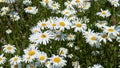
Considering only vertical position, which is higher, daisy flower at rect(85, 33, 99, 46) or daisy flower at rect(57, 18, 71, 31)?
daisy flower at rect(57, 18, 71, 31)

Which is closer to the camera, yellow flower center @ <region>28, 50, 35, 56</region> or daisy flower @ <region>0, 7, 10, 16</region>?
yellow flower center @ <region>28, 50, 35, 56</region>

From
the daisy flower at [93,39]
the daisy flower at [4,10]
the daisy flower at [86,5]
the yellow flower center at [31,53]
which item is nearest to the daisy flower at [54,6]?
the daisy flower at [86,5]

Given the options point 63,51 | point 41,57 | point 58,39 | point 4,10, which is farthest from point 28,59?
point 4,10

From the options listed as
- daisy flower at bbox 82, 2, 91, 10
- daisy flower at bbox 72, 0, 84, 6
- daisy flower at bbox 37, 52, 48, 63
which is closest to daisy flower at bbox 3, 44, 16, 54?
daisy flower at bbox 37, 52, 48, 63

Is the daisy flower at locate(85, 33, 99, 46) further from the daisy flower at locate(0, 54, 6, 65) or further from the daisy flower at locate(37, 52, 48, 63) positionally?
the daisy flower at locate(0, 54, 6, 65)

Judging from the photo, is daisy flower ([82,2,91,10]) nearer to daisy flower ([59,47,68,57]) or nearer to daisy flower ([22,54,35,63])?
daisy flower ([59,47,68,57])

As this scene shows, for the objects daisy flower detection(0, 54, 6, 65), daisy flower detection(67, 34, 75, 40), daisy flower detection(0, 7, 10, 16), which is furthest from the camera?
daisy flower detection(0, 7, 10, 16)

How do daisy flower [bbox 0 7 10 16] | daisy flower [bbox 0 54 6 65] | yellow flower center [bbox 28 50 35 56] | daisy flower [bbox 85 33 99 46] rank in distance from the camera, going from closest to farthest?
yellow flower center [bbox 28 50 35 56] < daisy flower [bbox 85 33 99 46] < daisy flower [bbox 0 54 6 65] < daisy flower [bbox 0 7 10 16]

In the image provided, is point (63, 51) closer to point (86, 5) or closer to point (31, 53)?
point (31, 53)

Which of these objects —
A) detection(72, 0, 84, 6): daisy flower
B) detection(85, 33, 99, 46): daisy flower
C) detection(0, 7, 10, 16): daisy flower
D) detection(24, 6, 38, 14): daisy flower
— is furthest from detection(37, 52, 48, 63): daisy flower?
detection(0, 7, 10, 16): daisy flower

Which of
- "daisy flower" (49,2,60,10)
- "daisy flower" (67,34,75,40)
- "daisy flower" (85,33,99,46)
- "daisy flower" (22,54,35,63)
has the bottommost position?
"daisy flower" (22,54,35,63)
